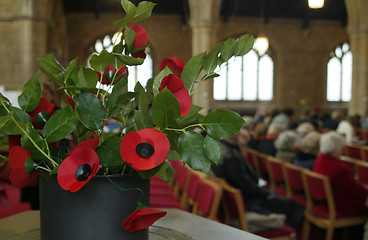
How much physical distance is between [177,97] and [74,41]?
52.6 feet

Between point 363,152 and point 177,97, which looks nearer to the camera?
point 177,97

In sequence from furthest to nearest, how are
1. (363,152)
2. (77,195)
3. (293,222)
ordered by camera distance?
(363,152) < (293,222) < (77,195)

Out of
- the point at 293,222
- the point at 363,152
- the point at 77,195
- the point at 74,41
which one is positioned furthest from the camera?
the point at 74,41

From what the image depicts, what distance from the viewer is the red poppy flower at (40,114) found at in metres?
0.97

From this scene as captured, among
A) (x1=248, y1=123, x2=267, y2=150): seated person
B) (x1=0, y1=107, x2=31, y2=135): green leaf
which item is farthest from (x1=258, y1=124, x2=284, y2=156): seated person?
(x1=0, y1=107, x2=31, y2=135): green leaf

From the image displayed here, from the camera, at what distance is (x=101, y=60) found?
0.89 meters

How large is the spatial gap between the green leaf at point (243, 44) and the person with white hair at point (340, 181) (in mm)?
2858

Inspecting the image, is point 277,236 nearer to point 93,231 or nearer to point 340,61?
point 93,231

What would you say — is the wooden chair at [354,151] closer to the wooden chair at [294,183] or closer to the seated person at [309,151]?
the seated person at [309,151]

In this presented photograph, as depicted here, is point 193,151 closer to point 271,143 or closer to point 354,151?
point 271,143

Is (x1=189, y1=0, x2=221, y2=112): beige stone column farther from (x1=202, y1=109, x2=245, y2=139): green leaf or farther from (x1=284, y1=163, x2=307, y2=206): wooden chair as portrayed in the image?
(x1=202, y1=109, x2=245, y2=139): green leaf

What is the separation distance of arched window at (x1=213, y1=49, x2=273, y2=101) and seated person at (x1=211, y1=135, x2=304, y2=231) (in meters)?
13.8

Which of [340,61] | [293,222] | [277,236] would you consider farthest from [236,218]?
[340,61]

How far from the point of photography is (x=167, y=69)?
39.4 inches
